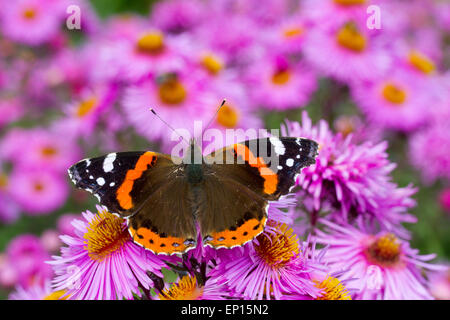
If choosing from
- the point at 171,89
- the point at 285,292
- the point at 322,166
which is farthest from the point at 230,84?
the point at 285,292

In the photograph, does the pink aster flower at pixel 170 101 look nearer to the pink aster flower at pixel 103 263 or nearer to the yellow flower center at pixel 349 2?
the yellow flower center at pixel 349 2

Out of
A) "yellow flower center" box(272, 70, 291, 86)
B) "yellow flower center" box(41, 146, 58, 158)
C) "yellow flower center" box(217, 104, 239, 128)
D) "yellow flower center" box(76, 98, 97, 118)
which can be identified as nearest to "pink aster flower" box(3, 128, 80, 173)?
"yellow flower center" box(41, 146, 58, 158)

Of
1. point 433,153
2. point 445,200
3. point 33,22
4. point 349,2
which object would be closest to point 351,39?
point 349,2

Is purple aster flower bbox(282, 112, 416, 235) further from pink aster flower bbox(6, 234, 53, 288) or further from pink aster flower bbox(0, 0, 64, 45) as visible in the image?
pink aster flower bbox(0, 0, 64, 45)

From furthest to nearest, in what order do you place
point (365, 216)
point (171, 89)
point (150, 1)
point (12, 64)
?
1. point (150, 1)
2. point (12, 64)
3. point (171, 89)
4. point (365, 216)

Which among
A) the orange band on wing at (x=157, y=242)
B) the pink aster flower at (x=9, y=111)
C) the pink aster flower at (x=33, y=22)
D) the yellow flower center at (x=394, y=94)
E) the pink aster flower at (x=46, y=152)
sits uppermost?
the pink aster flower at (x=33, y=22)

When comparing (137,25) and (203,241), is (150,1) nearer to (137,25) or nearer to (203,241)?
(137,25)

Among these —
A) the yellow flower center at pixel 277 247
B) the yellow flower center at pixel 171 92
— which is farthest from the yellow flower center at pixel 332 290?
the yellow flower center at pixel 171 92
